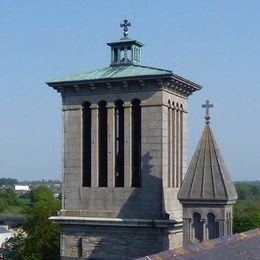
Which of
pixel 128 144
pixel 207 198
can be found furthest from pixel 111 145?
pixel 207 198

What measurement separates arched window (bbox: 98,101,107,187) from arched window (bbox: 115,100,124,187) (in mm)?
513

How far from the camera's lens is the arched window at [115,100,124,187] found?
29219 millimetres

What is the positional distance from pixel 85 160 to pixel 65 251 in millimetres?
3983

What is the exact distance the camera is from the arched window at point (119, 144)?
95.9ft

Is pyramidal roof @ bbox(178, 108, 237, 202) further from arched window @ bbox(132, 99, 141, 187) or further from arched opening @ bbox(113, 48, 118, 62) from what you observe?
arched opening @ bbox(113, 48, 118, 62)

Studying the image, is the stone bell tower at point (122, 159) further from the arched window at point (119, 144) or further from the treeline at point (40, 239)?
the treeline at point (40, 239)

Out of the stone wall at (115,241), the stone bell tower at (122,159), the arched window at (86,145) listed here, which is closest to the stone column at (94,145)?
the stone bell tower at (122,159)

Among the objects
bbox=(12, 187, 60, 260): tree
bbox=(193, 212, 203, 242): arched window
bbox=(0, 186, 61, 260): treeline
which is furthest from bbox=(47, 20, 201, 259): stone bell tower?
bbox=(12, 187, 60, 260): tree

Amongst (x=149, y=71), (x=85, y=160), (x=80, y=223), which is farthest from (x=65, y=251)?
(x=149, y=71)

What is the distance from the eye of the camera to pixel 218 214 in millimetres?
26266

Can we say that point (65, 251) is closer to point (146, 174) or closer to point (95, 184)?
point (95, 184)

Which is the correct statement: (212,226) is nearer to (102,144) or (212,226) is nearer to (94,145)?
(102,144)

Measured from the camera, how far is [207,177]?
26875 mm

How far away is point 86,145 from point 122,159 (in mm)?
1817
